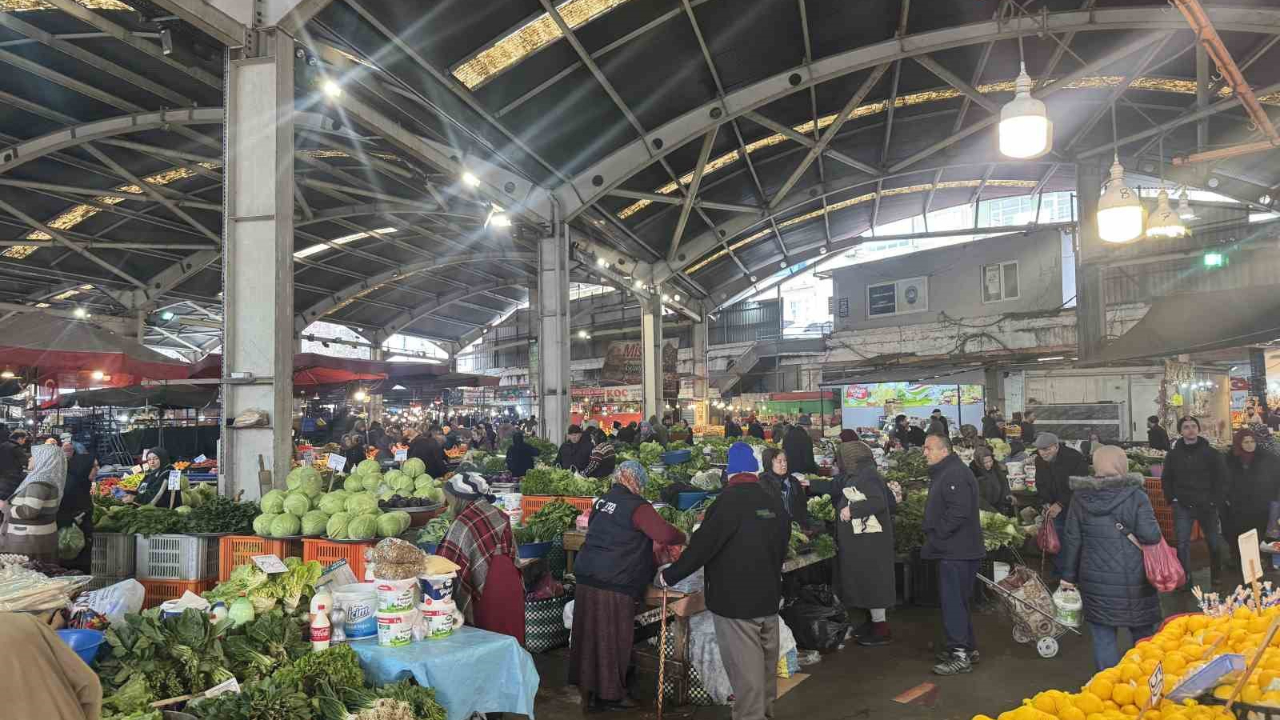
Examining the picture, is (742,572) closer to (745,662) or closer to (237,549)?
(745,662)

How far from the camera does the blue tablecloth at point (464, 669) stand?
3133mm

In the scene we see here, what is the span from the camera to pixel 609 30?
9.74m

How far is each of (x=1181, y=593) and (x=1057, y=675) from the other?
3326mm

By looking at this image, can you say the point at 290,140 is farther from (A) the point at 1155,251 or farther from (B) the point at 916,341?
(B) the point at 916,341

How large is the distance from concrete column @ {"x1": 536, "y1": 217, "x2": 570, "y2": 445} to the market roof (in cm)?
67

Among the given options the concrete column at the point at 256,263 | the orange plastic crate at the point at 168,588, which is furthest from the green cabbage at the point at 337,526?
the concrete column at the point at 256,263

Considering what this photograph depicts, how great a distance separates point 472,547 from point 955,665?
146 inches

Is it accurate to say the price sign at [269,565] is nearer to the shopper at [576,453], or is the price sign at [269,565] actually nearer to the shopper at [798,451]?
the shopper at [576,453]

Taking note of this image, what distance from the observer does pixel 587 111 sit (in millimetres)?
11523

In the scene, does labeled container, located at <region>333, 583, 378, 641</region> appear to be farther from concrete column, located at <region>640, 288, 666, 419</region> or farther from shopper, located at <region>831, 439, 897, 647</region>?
concrete column, located at <region>640, 288, 666, 419</region>

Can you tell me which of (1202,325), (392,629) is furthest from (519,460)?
(1202,325)

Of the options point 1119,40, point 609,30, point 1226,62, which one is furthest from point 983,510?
point 1119,40

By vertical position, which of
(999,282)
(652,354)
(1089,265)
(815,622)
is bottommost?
(815,622)

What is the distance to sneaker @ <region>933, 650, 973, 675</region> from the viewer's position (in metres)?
5.42
